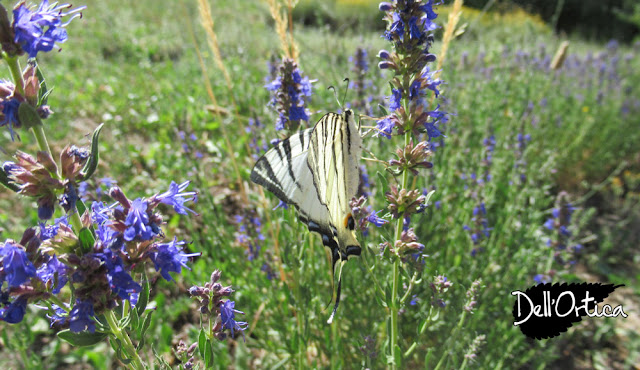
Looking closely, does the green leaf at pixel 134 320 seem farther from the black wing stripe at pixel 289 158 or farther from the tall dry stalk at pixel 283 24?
the tall dry stalk at pixel 283 24

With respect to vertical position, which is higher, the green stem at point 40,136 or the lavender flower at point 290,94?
the green stem at point 40,136

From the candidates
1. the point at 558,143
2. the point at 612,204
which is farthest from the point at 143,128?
the point at 612,204

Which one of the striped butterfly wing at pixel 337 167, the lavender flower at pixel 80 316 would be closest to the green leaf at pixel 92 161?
the lavender flower at pixel 80 316

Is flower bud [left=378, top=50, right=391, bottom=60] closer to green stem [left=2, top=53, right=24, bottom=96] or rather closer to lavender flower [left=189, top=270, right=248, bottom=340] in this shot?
lavender flower [left=189, top=270, right=248, bottom=340]

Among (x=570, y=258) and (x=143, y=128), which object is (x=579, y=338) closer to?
(x=570, y=258)

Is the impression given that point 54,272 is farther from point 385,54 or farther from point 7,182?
point 385,54

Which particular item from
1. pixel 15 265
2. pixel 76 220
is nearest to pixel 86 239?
pixel 76 220

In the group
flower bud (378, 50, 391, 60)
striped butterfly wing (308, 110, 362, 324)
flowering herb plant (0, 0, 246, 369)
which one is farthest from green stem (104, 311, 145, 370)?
flower bud (378, 50, 391, 60)
